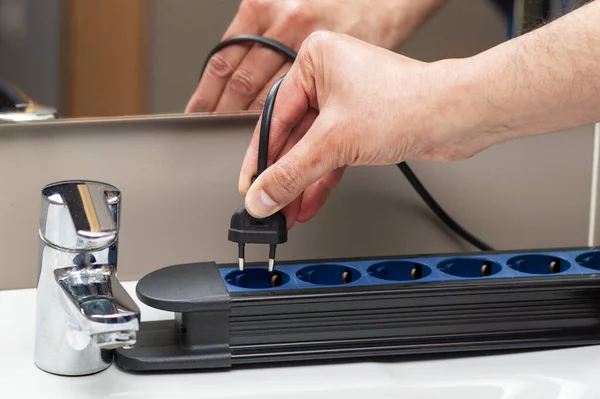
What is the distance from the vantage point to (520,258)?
0.57 meters

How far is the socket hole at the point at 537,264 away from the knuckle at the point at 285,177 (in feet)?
0.59

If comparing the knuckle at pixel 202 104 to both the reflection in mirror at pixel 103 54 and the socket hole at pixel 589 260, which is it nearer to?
the reflection in mirror at pixel 103 54

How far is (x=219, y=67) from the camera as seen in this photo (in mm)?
597

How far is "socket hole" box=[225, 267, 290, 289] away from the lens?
53 cm

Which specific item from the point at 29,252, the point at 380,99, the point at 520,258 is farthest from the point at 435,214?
the point at 29,252

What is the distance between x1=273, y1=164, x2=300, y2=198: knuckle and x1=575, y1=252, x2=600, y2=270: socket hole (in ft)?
0.75

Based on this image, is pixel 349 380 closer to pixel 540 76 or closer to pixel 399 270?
pixel 399 270

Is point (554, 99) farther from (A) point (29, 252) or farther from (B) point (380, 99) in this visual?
(A) point (29, 252)

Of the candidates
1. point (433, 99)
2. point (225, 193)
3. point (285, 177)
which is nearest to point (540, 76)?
point (433, 99)

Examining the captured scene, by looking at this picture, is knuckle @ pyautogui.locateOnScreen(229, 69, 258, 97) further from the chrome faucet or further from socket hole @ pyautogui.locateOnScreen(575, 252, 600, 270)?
socket hole @ pyautogui.locateOnScreen(575, 252, 600, 270)

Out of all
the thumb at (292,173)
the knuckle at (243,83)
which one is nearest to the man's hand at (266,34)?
the knuckle at (243,83)

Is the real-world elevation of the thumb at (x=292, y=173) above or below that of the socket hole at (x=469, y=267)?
above

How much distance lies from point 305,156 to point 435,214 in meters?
0.23

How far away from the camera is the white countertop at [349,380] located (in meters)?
0.47
